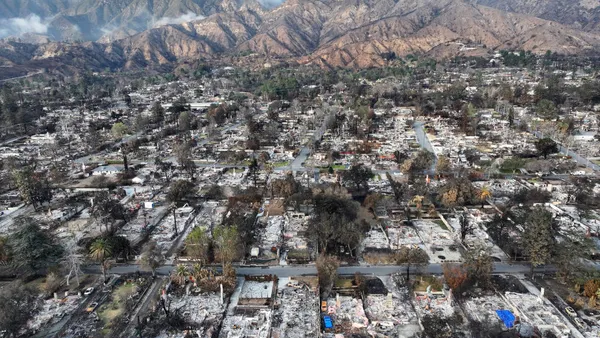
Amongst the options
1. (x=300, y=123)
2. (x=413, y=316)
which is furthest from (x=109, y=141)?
(x=413, y=316)

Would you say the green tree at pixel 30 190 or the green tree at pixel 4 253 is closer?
the green tree at pixel 4 253

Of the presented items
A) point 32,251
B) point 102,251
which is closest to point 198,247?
point 102,251

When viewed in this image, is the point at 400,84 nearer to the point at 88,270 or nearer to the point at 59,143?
the point at 59,143

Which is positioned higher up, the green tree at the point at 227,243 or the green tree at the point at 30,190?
the green tree at the point at 30,190

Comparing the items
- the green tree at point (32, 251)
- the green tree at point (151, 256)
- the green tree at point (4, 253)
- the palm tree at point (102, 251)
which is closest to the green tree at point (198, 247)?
the green tree at point (151, 256)

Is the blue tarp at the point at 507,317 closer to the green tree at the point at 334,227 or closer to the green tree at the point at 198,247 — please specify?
the green tree at the point at 334,227
